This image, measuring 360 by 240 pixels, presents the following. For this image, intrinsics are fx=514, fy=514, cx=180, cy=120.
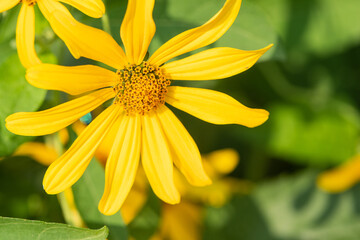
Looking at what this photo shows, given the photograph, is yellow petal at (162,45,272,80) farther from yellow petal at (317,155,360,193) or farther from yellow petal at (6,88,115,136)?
yellow petal at (317,155,360,193)

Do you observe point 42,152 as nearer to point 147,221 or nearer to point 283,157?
point 147,221

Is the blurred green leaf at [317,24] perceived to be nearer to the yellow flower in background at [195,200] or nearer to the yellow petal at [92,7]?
the yellow flower in background at [195,200]

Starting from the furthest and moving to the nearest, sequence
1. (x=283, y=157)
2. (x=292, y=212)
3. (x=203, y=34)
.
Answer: (x=283, y=157) → (x=292, y=212) → (x=203, y=34)

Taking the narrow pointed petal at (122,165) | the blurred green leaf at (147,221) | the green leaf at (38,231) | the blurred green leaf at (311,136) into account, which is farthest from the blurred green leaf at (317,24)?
the green leaf at (38,231)

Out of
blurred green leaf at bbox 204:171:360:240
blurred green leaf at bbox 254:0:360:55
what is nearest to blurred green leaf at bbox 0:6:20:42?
blurred green leaf at bbox 204:171:360:240

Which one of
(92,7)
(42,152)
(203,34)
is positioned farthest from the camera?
(42,152)

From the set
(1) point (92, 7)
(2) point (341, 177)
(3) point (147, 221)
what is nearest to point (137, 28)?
(1) point (92, 7)
